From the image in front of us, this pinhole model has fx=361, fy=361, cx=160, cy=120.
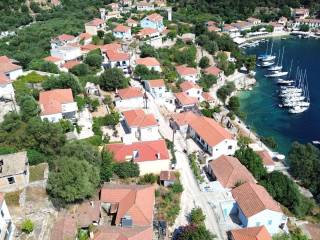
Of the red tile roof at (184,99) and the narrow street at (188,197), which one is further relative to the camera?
the red tile roof at (184,99)

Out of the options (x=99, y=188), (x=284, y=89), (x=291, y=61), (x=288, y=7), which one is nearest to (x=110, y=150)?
(x=99, y=188)

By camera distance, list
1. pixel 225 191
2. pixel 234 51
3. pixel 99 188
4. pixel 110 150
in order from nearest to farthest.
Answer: pixel 99 188 → pixel 225 191 → pixel 110 150 → pixel 234 51

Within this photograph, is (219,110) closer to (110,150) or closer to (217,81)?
(217,81)

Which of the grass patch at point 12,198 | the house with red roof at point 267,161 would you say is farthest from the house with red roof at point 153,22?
the grass patch at point 12,198

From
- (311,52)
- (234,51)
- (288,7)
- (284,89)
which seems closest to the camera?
(284,89)

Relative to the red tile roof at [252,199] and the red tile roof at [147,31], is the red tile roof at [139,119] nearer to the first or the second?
the red tile roof at [252,199]

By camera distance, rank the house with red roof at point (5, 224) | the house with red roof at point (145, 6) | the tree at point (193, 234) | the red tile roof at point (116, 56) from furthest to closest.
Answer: the house with red roof at point (145, 6) < the red tile roof at point (116, 56) < the tree at point (193, 234) < the house with red roof at point (5, 224)

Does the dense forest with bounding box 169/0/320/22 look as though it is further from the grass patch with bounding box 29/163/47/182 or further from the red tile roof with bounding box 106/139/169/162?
the grass patch with bounding box 29/163/47/182
